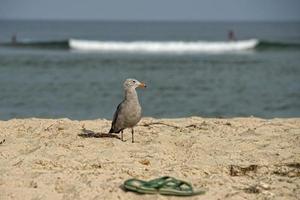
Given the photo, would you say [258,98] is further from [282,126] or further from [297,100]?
[282,126]

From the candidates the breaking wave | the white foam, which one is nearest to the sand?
the breaking wave

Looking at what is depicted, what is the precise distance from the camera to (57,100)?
14.5 meters

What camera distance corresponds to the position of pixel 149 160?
5621mm

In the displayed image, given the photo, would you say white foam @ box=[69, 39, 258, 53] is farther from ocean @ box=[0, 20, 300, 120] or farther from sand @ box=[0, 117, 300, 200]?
sand @ box=[0, 117, 300, 200]

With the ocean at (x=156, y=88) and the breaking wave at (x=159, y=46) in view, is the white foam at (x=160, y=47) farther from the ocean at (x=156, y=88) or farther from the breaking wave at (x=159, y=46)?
the ocean at (x=156, y=88)

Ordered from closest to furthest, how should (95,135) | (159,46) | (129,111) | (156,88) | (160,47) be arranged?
(129,111) → (95,135) → (156,88) → (160,47) → (159,46)

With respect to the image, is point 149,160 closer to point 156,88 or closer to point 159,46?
point 156,88

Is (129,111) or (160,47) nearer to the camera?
(129,111)

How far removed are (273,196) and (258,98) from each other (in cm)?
1089

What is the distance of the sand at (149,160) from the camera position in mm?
4875

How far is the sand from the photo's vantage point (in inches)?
192

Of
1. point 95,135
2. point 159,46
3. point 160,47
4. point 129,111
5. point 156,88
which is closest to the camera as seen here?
point 129,111

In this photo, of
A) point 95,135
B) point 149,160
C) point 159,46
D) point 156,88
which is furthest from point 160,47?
point 149,160

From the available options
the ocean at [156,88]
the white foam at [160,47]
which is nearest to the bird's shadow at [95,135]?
the ocean at [156,88]
